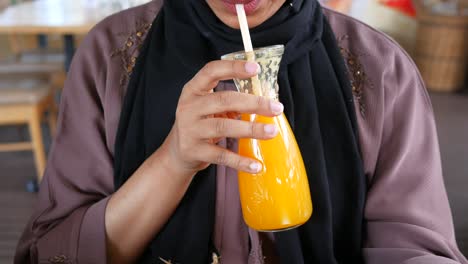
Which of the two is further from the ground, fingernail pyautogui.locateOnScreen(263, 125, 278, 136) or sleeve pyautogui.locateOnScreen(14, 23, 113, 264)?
fingernail pyautogui.locateOnScreen(263, 125, 278, 136)

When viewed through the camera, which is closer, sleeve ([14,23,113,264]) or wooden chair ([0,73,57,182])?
sleeve ([14,23,113,264])

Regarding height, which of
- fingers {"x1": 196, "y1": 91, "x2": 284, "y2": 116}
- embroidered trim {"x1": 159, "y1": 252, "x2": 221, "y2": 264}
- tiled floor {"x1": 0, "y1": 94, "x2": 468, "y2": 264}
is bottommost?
tiled floor {"x1": 0, "y1": 94, "x2": 468, "y2": 264}

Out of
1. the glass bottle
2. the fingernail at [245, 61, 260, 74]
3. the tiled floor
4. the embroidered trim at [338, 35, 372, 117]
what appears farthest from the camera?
the tiled floor

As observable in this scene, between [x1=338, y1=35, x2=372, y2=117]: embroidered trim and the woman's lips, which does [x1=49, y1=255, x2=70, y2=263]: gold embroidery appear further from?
[x1=338, y1=35, x2=372, y2=117]: embroidered trim

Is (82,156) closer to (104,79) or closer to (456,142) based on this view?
(104,79)

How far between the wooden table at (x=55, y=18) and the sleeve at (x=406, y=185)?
207 centimetres

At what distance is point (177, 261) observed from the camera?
3.53 feet

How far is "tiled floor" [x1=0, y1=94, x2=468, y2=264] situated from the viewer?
2496mm

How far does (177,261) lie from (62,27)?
79.3 inches

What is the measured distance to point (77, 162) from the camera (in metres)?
1.08

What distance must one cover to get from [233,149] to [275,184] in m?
0.25

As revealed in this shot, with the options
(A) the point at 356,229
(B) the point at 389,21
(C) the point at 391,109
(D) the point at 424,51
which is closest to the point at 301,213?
(A) the point at 356,229

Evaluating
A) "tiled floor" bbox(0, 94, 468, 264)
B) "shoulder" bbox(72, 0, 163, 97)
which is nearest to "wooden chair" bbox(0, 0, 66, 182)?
"tiled floor" bbox(0, 94, 468, 264)

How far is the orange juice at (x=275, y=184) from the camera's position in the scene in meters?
0.82
